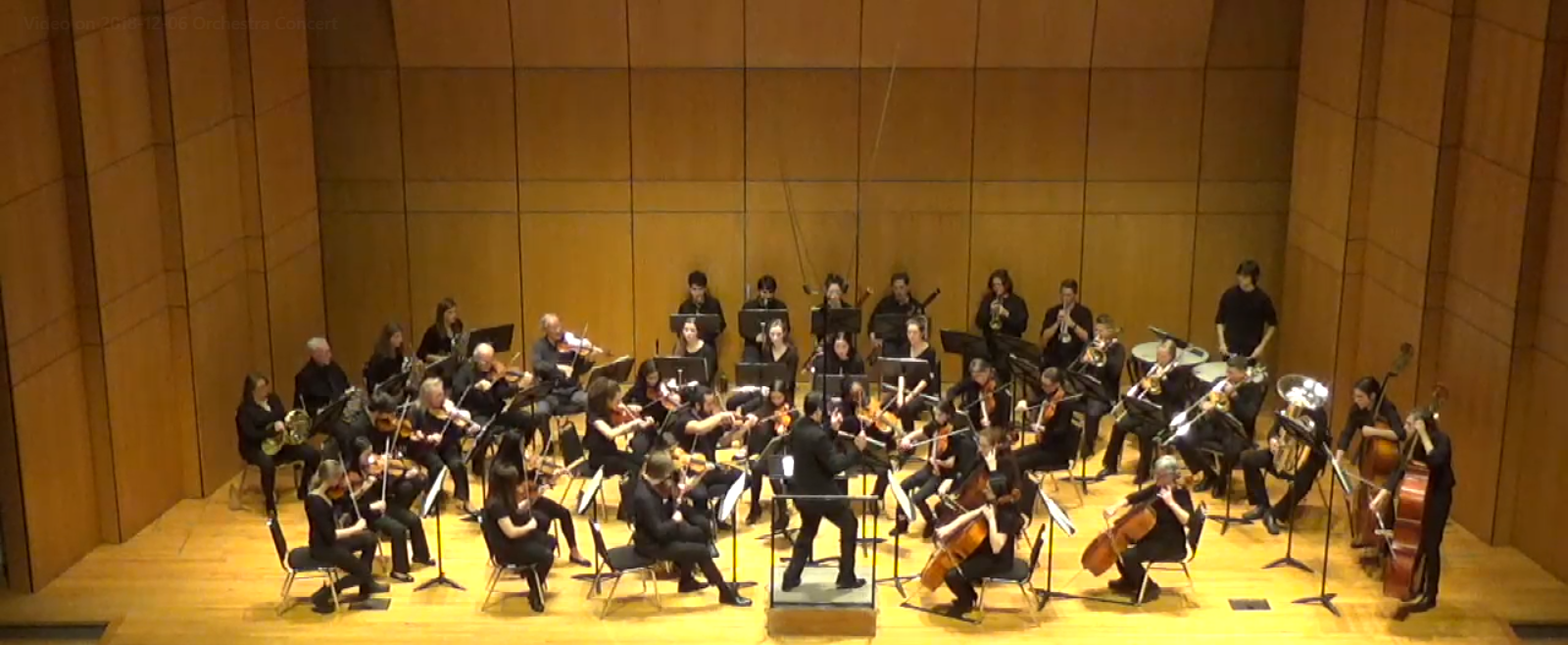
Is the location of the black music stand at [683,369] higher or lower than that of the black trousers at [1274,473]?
higher

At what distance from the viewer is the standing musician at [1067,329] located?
45.8 ft

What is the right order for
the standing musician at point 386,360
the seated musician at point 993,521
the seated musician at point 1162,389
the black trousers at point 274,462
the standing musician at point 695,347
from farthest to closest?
1. the standing musician at point 695,347
2. the standing musician at point 386,360
3. the seated musician at point 1162,389
4. the black trousers at point 274,462
5. the seated musician at point 993,521

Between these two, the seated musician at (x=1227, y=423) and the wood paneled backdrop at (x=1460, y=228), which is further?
the seated musician at (x=1227, y=423)

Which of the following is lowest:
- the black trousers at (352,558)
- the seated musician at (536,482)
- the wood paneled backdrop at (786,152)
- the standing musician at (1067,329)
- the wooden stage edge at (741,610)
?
the wooden stage edge at (741,610)

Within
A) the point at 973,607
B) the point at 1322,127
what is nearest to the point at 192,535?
the point at 973,607

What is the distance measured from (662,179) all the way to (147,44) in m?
4.54

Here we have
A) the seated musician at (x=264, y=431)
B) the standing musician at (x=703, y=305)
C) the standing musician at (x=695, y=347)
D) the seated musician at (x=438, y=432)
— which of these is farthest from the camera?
the standing musician at (x=703, y=305)

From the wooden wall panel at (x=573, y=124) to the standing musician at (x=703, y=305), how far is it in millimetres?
1111

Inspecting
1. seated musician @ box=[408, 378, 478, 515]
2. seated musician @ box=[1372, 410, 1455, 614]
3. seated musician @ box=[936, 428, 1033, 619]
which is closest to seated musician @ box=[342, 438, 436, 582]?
seated musician @ box=[408, 378, 478, 515]

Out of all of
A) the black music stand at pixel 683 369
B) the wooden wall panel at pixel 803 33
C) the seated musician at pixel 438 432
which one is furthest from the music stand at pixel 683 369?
the wooden wall panel at pixel 803 33

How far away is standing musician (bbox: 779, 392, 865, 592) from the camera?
10.8 m

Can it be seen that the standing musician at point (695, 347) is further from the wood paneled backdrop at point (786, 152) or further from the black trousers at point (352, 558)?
the black trousers at point (352, 558)

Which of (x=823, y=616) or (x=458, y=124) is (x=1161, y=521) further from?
(x=458, y=124)

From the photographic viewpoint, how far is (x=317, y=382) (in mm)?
12797
